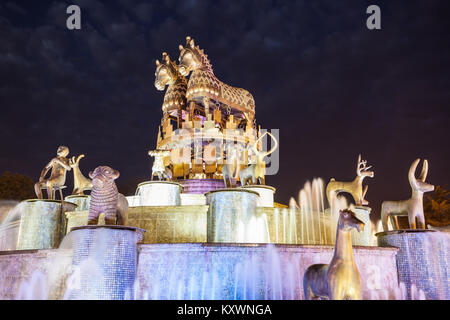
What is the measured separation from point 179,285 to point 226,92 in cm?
1744

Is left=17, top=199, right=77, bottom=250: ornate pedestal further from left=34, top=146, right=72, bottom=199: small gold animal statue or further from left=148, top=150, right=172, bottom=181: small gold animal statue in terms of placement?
left=148, top=150, right=172, bottom=181: small gold animal statue

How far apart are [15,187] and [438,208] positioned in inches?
1153

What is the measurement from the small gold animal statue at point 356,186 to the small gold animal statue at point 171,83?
44.1 ft

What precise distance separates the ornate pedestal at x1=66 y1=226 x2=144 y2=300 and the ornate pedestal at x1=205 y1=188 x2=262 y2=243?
2.57 metres

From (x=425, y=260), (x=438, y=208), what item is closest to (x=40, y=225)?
(x=425, y=260)

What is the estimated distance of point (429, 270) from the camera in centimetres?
884

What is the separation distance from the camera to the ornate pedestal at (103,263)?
731 centimetres

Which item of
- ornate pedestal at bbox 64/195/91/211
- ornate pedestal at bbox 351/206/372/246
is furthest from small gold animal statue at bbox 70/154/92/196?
ornate pedestal at bbox 351/206/372/246

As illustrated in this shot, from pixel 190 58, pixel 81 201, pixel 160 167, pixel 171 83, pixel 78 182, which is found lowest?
pixel 81 201

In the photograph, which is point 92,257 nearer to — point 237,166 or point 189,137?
point 237,166

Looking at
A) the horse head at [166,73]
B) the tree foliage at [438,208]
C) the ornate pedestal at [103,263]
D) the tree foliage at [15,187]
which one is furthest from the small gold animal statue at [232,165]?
the tree foliage at [15,187]

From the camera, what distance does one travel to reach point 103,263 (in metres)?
7.52

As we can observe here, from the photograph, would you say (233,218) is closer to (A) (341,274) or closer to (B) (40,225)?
(A) (341,274)
